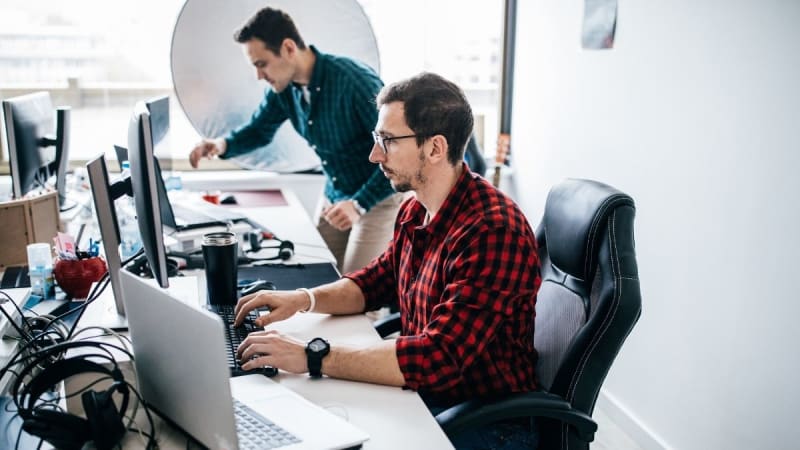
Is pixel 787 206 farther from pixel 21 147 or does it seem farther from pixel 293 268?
pixel 21 147

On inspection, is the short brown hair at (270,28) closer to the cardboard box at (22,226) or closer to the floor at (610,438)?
the cardboard box at (22,226)

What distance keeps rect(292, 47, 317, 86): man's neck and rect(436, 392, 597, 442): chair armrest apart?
5.06ft

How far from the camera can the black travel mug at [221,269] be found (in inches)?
63.0

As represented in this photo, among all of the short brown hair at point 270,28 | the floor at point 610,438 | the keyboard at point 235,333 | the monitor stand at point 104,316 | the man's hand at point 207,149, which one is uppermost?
the short brown hair at point 270,28

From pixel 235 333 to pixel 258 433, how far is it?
1.41 feet

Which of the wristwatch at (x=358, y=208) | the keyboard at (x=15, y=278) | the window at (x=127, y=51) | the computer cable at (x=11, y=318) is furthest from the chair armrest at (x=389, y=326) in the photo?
the window at (x=127, y=51)

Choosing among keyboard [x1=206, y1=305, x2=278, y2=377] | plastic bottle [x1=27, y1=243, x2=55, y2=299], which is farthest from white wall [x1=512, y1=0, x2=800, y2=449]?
plastic bottle [x1=27, y1=243, x2=55, y2=299]

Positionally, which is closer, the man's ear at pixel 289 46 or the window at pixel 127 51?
the man's ear at pixel 289 46

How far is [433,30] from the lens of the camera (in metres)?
3.66

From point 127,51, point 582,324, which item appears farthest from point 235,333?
point 127,51

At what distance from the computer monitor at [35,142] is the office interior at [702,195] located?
188 centimetres

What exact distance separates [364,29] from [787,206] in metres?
1.88

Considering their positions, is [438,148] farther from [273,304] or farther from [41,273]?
[41,273]

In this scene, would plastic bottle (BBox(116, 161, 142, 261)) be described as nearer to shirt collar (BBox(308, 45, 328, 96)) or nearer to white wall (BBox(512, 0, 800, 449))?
shirt collar (BBox(308, 45, 328, 96))
